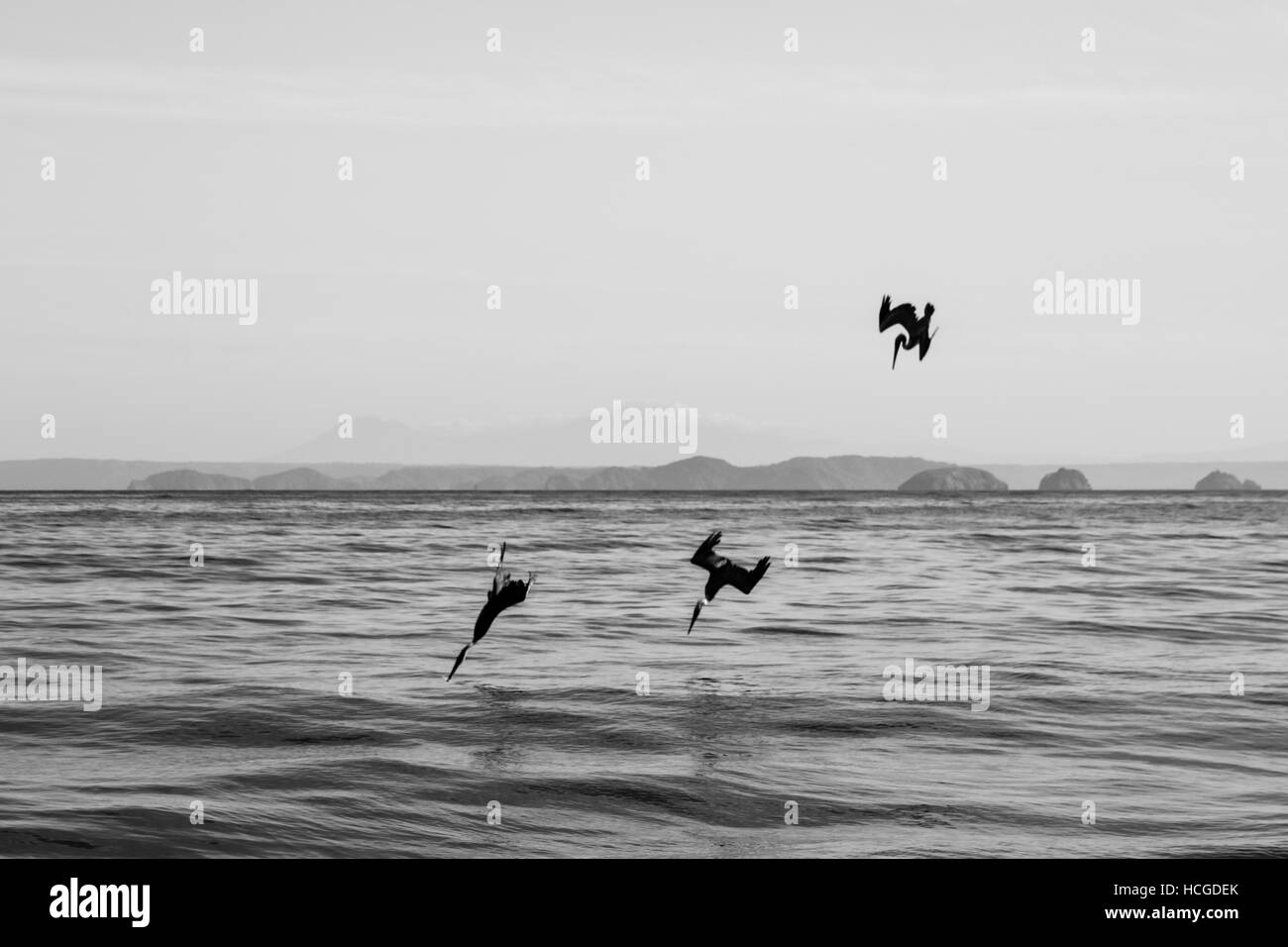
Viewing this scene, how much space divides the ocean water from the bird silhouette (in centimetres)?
351

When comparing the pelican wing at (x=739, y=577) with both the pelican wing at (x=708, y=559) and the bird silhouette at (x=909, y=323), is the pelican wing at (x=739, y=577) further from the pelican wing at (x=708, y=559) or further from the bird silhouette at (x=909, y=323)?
the bird silhouette at (x=909, y=323)

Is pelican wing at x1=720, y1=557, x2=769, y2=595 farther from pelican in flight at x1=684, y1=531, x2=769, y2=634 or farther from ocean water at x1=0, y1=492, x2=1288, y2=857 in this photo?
ocean water at x1=0, y1=492, x2=1288, y2=857

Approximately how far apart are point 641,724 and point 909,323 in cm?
588

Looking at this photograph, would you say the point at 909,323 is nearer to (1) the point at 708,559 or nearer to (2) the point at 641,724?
(1) the point at 708,559

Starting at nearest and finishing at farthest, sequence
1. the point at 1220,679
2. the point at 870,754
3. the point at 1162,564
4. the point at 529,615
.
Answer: the point at 870,754
the point at 1220,679
the point at 529,615
the point at 1162,564

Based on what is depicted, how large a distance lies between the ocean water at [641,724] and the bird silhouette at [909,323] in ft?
11.5

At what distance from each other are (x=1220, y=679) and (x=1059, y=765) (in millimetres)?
6272

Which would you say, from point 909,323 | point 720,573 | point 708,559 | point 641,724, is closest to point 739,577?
point 720,573

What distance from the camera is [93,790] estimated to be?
387 inches

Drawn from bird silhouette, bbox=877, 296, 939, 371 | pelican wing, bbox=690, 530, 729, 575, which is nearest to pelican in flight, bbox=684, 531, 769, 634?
pelican wing, bbox=690, 530, 729, 575

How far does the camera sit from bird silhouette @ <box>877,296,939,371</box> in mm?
8587
